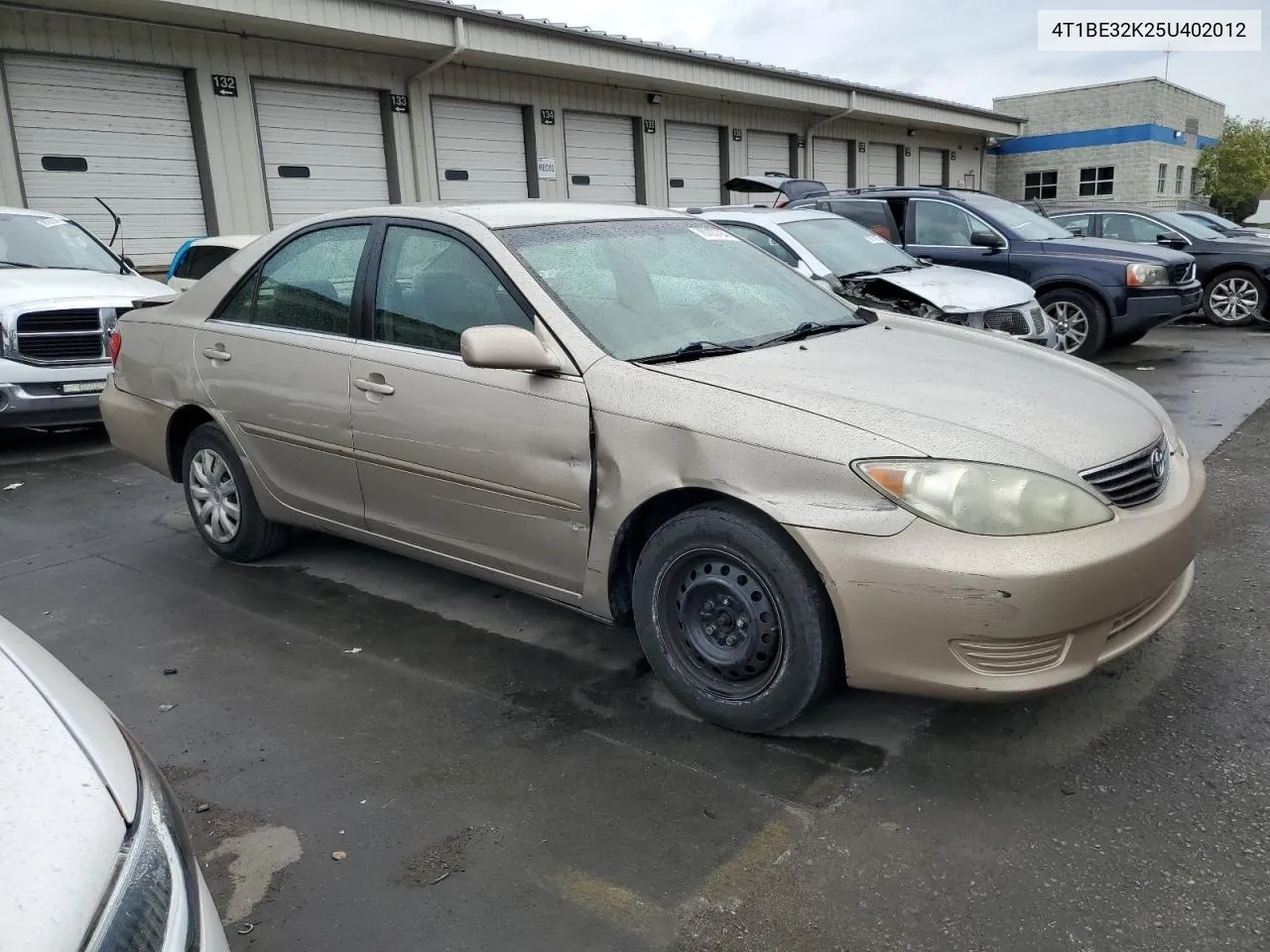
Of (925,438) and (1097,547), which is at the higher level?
(925,438)

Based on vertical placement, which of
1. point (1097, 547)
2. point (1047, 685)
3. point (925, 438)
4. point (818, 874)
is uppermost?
point (925, 438)

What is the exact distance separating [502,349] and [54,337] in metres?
5.73

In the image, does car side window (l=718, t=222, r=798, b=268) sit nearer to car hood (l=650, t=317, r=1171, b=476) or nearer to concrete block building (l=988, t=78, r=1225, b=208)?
car hood (l=650, t=317, r=1171, b=476)

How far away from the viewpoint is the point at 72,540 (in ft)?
18.0

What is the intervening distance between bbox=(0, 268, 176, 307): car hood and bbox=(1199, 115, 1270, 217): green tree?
4140 cm

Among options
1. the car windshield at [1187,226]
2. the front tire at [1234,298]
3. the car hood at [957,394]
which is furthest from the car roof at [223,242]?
the front tire at [1234,298]

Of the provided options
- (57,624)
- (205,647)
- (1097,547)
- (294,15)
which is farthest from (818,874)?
(294,15)

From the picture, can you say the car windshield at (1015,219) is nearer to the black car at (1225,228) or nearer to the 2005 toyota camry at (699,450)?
the black car at (1225,228)

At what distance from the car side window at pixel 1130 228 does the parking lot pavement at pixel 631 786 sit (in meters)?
10.5

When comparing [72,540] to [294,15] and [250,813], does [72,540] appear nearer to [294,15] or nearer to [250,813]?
[250,813]

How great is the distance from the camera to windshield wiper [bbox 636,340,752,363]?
340 cm

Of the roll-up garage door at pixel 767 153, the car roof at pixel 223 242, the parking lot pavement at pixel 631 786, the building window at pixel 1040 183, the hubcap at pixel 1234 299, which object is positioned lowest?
the parking lot pavement at pixel 631 786

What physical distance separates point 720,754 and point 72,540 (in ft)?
13.3

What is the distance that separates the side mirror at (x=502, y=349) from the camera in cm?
329
